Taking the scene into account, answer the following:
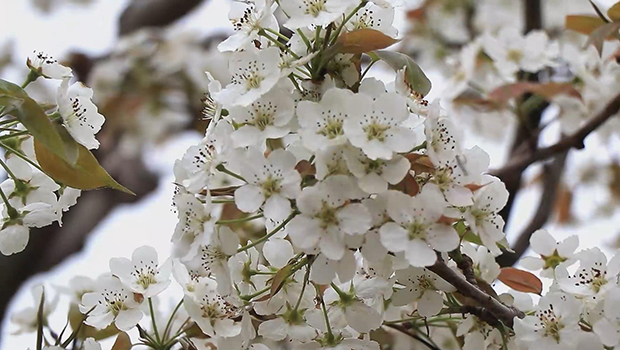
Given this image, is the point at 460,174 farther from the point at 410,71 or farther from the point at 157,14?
the point at 157,14

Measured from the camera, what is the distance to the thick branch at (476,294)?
698 mm

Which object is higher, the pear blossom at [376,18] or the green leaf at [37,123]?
the pear blossom at [376,18]

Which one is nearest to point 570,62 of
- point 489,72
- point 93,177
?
point 489,72

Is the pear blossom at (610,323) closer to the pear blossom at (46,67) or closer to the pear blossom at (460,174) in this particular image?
the pear blossom at (460,174)

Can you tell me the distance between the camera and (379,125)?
63cm

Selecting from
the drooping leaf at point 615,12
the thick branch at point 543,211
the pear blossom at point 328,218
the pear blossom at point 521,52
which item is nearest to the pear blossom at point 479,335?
the pear blossom at point 328,218

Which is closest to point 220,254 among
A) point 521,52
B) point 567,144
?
point 567,144

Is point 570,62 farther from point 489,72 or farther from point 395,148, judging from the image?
point 395,148

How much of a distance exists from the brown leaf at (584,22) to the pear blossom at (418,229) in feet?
1.89

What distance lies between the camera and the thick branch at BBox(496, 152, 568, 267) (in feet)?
4.50

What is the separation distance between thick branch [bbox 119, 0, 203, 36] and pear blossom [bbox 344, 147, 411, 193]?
219 centimetres

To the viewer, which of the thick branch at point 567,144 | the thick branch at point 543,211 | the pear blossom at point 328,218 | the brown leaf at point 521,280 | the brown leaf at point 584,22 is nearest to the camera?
the pear blossom at point 328,218

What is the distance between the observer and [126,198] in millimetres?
2738

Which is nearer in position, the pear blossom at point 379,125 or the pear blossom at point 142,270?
the pear blossom at point 379,125
